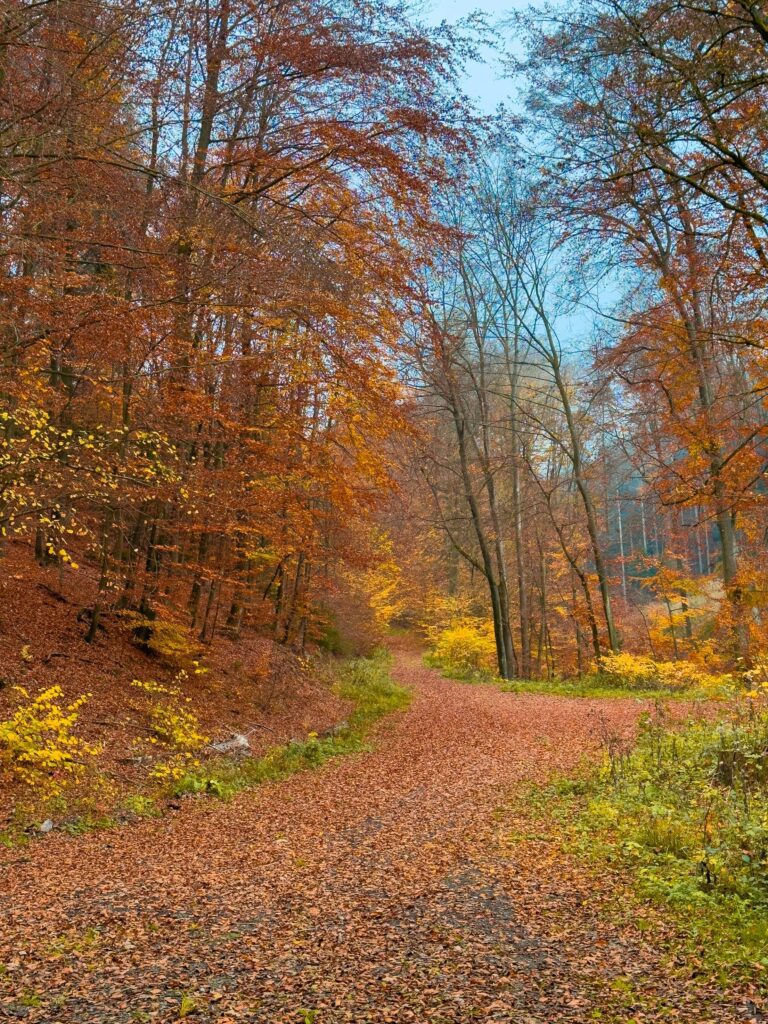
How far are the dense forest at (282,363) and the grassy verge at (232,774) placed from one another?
6 centimetres

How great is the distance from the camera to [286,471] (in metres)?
10.9

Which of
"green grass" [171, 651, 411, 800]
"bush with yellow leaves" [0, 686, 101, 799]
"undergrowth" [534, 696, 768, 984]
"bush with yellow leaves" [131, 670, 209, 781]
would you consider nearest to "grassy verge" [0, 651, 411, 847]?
"green grass" [171, 651, 411, 800]

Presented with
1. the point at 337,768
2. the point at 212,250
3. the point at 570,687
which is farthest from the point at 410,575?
the point at 212,250

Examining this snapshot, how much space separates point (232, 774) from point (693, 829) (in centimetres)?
520

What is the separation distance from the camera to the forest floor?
3.13m

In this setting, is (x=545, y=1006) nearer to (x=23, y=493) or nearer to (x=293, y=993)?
(x=293, y=993)

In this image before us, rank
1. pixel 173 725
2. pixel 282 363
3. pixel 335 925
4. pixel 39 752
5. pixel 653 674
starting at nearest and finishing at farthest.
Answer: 1. pixel 335 925
2. pixel 39 752
3. pixel 173 725
4. pixel 282 363
5. pixel 653 674

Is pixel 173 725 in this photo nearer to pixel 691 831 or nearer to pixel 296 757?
pixel 296 757

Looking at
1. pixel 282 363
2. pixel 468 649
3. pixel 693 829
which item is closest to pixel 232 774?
pixel 693 829

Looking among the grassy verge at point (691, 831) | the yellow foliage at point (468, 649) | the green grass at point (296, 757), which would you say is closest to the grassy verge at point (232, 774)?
the green grass at point (296, 757)

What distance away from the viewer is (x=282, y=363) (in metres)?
10.8

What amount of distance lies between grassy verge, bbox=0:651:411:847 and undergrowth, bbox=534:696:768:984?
138 inches

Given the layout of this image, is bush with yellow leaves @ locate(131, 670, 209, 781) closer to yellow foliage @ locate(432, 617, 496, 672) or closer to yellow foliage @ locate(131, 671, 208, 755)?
yellow foliage @ locate(131, 671, 208, 755)

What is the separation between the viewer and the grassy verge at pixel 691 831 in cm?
356
